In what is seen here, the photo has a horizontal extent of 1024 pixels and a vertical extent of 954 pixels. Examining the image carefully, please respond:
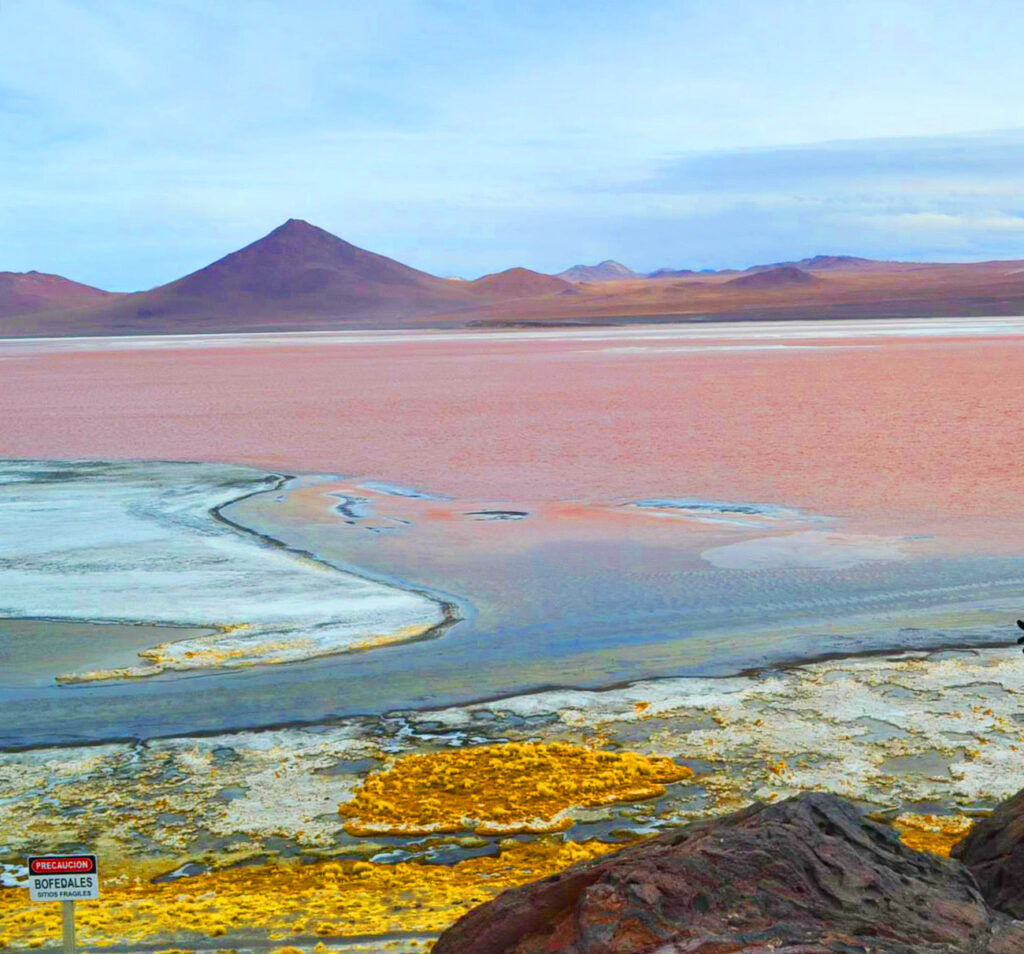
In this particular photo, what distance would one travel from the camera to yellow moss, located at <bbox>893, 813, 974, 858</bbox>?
16.4 feet

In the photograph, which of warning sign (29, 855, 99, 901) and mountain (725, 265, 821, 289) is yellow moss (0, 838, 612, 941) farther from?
mountain (725, 265, 821, 289)

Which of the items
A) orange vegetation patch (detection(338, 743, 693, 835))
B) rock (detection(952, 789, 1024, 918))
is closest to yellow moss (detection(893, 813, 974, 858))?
rock (detection(952, 789, 1024, 918))

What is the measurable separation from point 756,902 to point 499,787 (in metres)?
2.75

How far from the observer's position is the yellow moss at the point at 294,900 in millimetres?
4430

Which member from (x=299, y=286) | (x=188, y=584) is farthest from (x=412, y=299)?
(x=188, y=584)

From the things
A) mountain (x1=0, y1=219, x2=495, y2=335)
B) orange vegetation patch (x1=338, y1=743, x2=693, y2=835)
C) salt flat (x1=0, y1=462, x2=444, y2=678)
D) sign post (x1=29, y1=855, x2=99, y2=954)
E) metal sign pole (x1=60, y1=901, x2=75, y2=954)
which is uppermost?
mountain (x1=0, y1=219, x2=495, y2=335)

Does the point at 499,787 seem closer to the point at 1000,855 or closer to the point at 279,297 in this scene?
the point at 1000,855

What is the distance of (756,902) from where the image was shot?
3152mm

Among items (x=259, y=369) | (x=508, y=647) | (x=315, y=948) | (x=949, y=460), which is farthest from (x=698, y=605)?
(x=259, y=369)

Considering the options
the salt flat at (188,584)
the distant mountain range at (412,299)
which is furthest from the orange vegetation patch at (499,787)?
the distant mountain range at (412,299)

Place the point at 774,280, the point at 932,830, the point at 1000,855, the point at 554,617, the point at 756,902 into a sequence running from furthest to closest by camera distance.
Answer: the point at 774,280, the point at 554,617, the point at 932,830, the point at 1000,855, the point at 756,902

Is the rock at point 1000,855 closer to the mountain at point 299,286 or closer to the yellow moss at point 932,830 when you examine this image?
the yellow moss at point 932,830

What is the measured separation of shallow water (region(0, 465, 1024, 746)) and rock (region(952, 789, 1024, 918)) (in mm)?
3300

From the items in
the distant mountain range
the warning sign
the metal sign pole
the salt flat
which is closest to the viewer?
the warning sign
